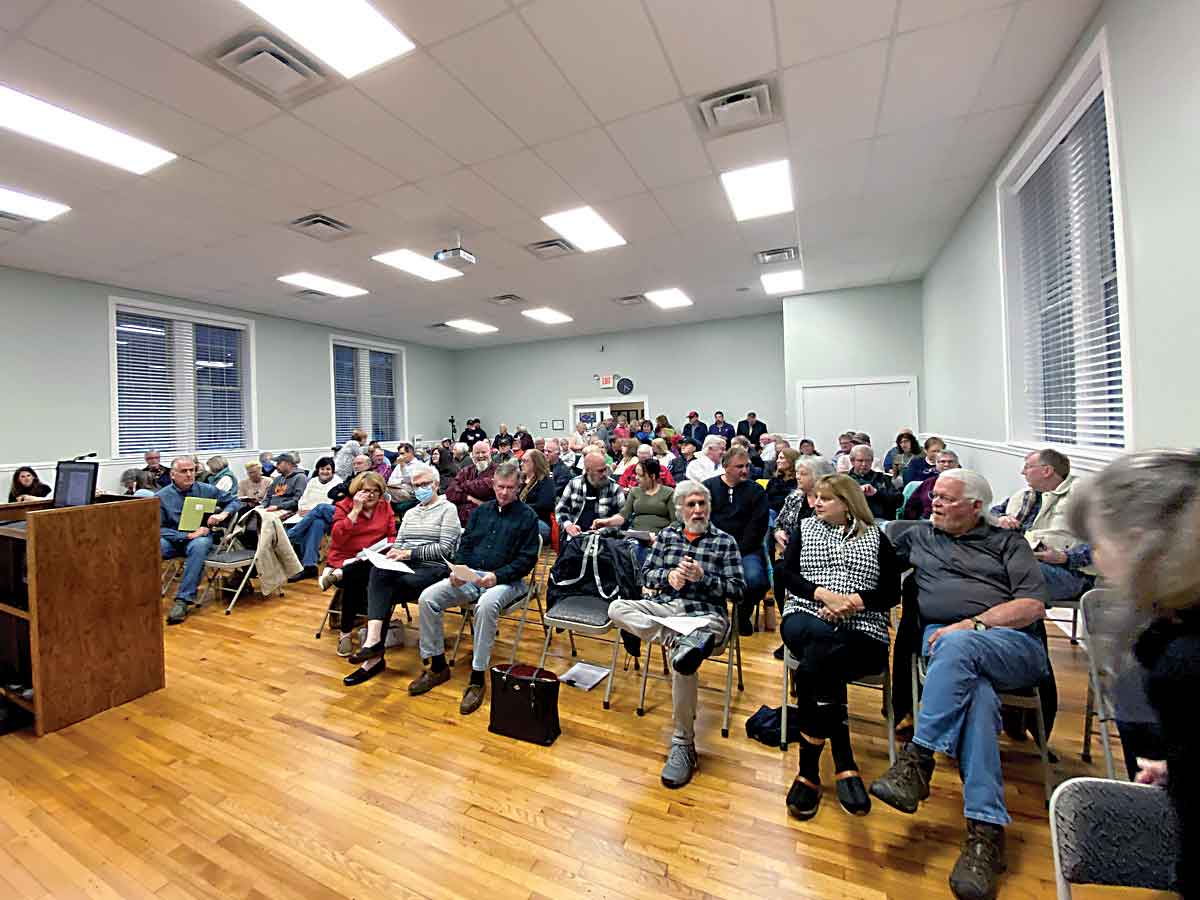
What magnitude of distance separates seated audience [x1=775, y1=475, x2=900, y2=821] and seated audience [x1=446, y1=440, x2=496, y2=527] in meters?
2.52

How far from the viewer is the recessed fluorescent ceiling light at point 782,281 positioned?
7.60 metres

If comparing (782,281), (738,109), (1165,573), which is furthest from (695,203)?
(1165,573)

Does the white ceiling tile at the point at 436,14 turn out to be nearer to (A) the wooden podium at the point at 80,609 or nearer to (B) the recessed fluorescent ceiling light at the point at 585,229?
(B) the recessed fluorescent ceiling light at the point at 585,229

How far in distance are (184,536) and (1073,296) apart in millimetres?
7229

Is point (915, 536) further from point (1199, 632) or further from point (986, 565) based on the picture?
point (1199, 632)

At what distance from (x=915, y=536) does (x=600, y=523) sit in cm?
197

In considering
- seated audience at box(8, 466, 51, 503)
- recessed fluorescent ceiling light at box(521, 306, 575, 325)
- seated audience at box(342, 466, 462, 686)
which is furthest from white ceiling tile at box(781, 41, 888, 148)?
seated audience at box(8, 466, 51, 503)

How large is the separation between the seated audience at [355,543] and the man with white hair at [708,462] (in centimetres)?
289

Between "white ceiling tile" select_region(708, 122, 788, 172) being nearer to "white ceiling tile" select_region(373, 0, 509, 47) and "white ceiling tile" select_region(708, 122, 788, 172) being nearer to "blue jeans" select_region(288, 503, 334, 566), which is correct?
"white ceiling tile" select_region(373, 0, 509, 47)

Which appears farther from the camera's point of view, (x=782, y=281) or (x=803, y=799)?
(x=782, y=281)

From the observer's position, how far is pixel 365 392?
11.4m

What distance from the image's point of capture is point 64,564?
2.79m

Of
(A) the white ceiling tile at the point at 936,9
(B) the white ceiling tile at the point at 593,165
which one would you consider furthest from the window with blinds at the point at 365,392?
(A) the white ceiling tile at the point at 936,9

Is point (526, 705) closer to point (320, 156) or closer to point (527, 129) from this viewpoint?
point (527, 129)
